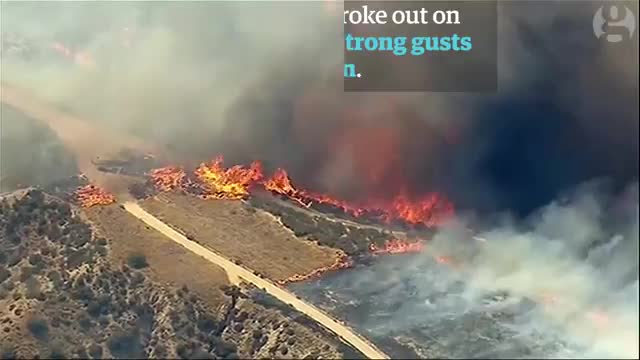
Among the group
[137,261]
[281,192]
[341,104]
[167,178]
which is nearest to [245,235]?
[281,192]

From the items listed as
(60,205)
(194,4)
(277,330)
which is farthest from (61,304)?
(194,4)

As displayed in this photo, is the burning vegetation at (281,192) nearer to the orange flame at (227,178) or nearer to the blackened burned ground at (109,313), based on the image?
the orange flame at (227,178)

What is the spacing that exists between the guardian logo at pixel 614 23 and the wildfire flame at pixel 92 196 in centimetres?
6279

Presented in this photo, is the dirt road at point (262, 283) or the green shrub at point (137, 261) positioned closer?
the dirt road at point (262, 283)

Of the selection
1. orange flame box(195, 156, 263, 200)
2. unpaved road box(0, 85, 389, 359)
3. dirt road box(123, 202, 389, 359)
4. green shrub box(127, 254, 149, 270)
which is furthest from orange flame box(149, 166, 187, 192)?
green shrub box(127, 254, 149, 270)

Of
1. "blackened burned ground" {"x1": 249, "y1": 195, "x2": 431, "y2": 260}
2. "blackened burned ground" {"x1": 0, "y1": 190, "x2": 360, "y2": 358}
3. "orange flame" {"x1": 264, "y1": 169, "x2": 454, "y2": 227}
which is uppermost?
"orange flame" {"x1": 264, "y1": 169, "x2": 454, "y2": 227}

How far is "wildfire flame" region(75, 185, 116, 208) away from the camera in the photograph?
122 metres

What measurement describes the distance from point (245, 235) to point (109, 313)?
722 inches

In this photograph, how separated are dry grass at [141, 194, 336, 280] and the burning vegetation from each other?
2762mm

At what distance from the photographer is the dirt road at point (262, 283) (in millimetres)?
101188

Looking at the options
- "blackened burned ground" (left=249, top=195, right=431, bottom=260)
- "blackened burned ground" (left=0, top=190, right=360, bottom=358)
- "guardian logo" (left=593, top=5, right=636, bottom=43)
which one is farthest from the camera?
"blackened burned ground" (left=249, top=195, right=431, bottom=260)

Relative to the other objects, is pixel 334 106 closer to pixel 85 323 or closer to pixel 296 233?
pixel 296 233

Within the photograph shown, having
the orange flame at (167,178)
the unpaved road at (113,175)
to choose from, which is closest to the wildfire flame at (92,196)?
the unpaved road at (113,175)

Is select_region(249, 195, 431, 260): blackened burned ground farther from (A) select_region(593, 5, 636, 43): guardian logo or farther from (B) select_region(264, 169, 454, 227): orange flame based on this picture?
(A) select_region(593, 5, 636, 43): guardian logo
